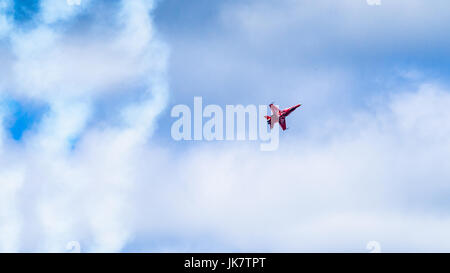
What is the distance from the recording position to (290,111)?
71.4 metres
